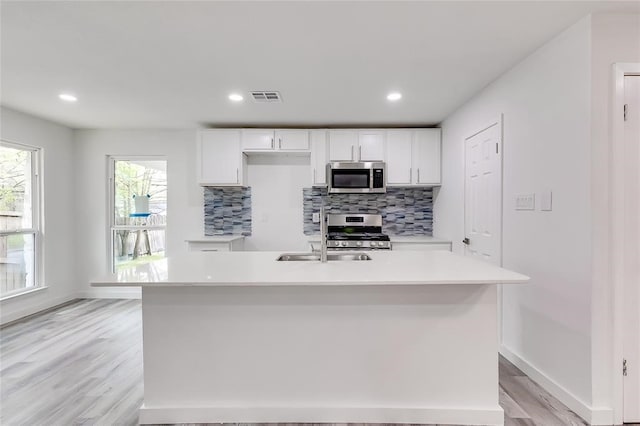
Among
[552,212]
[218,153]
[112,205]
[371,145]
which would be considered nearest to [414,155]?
[371,145]

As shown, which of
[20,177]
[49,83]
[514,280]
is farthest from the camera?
[20,177]

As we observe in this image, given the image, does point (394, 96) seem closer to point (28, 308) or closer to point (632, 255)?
point (632, 255)

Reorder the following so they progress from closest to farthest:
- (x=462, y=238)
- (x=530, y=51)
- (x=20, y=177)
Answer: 1. (x=530, y=51)
2. (x=462, y=238)
3. (x=20, y=177)

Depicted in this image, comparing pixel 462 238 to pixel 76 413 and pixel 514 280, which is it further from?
pixel 76 413

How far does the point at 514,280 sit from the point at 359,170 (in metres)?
2.65

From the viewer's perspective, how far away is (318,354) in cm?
190

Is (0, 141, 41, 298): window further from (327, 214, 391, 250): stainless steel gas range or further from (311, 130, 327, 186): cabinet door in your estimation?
(327, 214, 391, 250): stainless steel gas range

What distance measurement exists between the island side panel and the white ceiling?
153cm

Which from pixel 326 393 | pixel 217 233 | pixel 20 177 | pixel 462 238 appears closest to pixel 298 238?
pixel 217 233

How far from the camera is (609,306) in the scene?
1.85m

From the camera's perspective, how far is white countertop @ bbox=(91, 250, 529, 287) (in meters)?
1.62

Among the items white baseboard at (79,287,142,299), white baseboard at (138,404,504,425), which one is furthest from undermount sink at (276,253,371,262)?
white baseboard at (79,287,142,299)

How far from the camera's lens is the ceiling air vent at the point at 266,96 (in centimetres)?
304

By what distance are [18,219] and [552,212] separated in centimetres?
528
